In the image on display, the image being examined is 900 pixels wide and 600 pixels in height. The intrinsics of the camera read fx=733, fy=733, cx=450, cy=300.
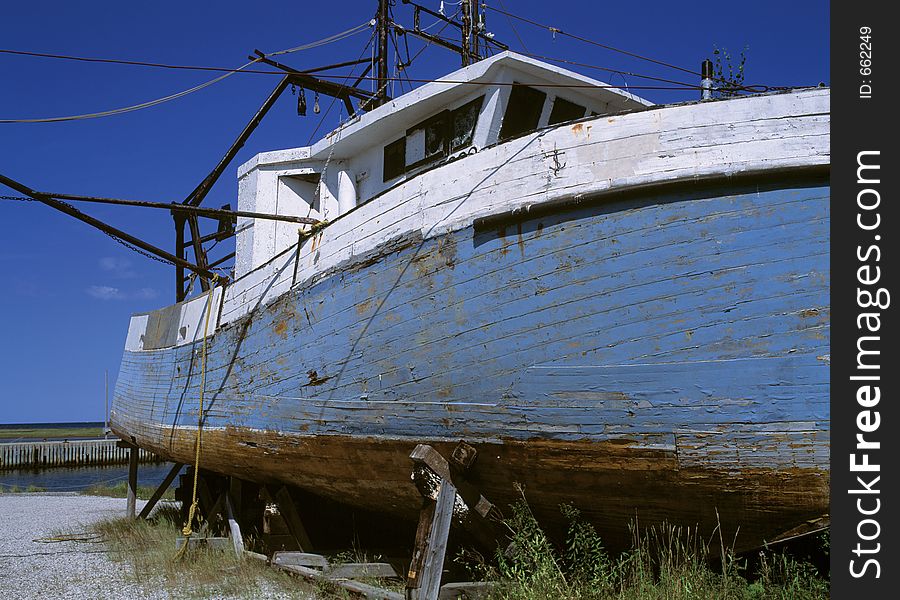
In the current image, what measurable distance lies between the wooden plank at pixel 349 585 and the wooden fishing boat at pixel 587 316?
0.69 m

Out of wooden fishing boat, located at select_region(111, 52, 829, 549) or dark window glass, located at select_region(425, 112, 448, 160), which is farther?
dark window glass, located at select_region(425, 112, 448, 160)

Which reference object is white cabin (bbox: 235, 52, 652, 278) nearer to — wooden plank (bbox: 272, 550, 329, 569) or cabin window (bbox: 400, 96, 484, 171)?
cabin window (bbox: 400, 96, 484, 171)

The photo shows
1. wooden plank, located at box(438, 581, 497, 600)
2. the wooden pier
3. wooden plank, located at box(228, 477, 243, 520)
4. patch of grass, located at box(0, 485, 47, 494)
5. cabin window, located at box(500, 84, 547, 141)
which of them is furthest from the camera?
the wooden pier

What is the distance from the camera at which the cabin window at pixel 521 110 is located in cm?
626

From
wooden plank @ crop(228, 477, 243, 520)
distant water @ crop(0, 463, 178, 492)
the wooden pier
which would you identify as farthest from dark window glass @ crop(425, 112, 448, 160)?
the wooden pier

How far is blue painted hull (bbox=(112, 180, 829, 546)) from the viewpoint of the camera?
13.2 feet

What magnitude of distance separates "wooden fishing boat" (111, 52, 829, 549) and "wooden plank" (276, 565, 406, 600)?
0.69 m

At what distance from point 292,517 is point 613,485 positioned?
4.24m

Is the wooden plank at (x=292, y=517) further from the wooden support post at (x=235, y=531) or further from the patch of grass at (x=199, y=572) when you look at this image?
the wooden support post at (x=235, y=531)

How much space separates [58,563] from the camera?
8969mm

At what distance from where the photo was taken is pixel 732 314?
13.4 ft

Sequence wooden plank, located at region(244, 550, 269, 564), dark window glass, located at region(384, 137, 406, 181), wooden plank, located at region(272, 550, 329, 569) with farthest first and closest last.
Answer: wooden plank, located at region(244, 550, 269, 564)
dark window glass, located at region(384, 137, 406, 181)
wooden plank, located at region(272, 550, 329, 569)
